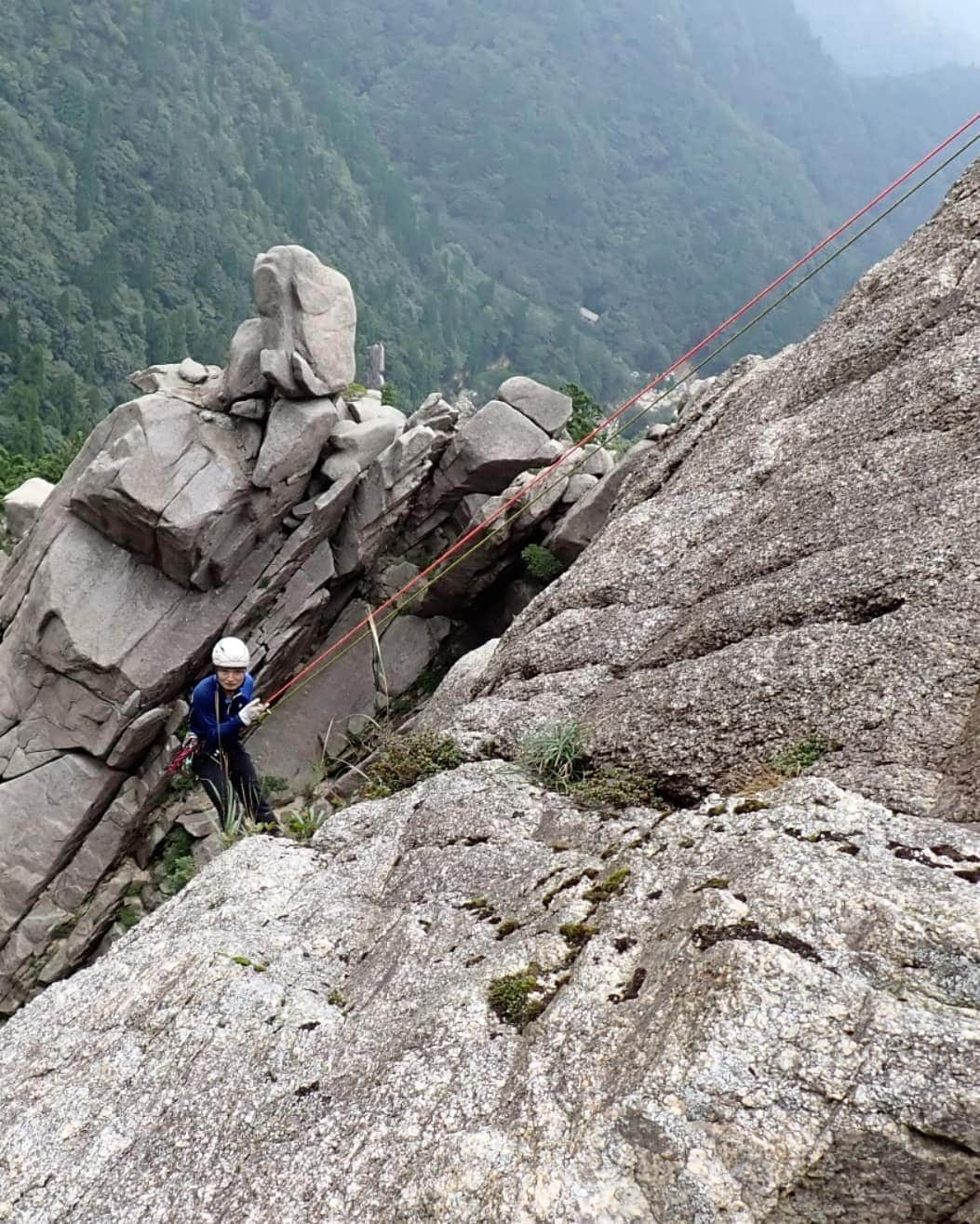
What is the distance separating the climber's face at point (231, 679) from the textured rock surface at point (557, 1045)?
18.1 feet

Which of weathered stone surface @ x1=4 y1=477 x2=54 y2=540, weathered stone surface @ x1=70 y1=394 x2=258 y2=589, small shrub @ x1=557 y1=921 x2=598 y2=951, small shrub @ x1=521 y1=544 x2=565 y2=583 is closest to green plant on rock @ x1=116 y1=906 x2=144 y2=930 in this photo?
weathered stone surface @ x1=70 y1=394 x2=258 y2=589

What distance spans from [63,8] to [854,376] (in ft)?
637

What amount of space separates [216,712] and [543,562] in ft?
34.5

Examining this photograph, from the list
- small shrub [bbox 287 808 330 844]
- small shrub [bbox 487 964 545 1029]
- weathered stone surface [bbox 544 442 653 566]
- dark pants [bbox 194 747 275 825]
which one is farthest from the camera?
weathered stone surface [bbox 544 442 653 566]

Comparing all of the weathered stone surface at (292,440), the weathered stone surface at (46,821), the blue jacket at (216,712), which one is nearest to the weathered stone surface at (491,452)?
the weathered stone surface at (292,440)

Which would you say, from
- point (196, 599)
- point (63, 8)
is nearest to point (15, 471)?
point (196, 599)

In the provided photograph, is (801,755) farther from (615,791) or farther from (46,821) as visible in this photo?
(46,821)

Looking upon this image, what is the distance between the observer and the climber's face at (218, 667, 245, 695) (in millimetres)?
12406

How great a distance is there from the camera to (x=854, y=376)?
11.3 m

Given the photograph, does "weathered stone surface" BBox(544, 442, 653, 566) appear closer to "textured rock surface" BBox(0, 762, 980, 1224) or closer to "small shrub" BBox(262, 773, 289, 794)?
"small shrub" BBox(262, 773, 289, 794)

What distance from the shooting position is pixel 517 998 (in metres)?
5.41

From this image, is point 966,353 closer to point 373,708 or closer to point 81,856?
point 373,708

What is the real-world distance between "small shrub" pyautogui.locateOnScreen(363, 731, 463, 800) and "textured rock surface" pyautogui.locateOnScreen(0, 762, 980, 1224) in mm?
1786

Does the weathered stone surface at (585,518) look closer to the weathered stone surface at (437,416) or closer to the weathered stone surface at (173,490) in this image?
the weathered stone surface at (437,416)
